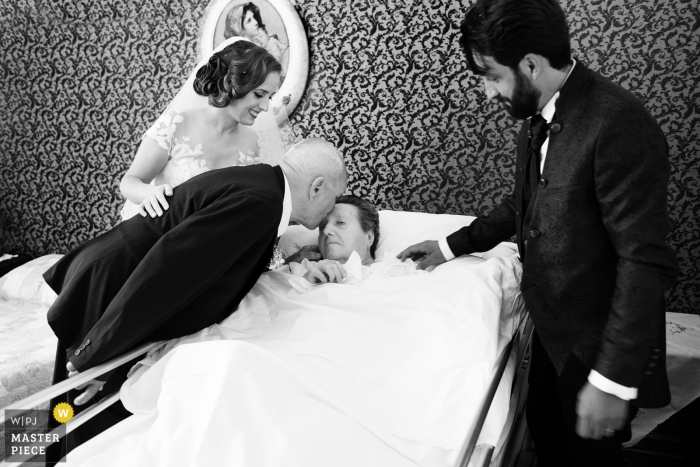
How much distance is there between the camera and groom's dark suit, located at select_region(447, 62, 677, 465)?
1102 mm

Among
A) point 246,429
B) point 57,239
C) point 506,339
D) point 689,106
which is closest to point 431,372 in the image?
point 506,339

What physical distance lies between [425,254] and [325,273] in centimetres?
44

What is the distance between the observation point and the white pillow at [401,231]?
2.41 m

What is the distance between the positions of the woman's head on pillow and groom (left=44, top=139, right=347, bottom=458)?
17.2 inches

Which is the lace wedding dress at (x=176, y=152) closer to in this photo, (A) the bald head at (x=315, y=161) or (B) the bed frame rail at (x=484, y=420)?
(A) the bald head at (x=315, y=161)

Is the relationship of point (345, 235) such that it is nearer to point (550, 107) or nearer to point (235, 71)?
point (235, 71)

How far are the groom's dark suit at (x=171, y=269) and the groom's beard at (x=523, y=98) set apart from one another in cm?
72

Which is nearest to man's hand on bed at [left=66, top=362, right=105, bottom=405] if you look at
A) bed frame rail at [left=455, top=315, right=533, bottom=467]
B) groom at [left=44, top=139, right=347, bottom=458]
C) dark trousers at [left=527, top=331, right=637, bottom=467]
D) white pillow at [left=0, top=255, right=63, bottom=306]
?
groom at [left=44, top=139, right=347, bottom=458]

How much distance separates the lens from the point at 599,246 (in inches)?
48.6

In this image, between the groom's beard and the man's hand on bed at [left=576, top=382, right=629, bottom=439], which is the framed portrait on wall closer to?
the groom's beard

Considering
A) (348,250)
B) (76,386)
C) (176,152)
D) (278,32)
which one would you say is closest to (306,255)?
(348,250)

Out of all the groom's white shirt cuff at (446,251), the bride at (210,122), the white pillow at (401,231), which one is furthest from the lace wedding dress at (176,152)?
the groom's white shirt cuff at (446,251)

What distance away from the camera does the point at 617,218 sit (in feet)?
3.71

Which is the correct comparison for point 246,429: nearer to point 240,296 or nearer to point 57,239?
point 240,296
